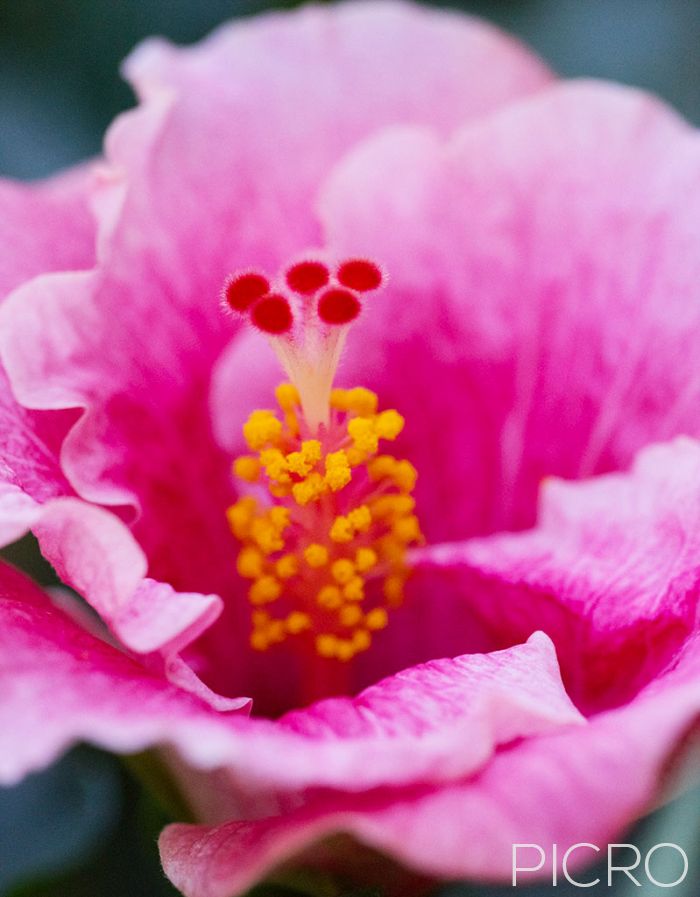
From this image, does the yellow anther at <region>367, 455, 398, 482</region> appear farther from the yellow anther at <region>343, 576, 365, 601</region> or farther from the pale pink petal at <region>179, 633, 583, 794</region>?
the pale pink petal at <region>179, 633, 583, 794</region>

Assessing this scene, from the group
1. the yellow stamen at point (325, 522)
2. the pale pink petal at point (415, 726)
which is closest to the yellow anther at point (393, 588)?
the yellow stamen at point (325, 522)

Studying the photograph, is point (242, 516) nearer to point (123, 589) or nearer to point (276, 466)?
point (276, 466)

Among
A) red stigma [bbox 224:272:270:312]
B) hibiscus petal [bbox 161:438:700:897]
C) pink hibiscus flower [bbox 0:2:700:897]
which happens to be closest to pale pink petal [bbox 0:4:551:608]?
pink hibiscus flower [bbox 0:2:700:897]

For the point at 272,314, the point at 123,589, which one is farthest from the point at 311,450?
the point at 123,589

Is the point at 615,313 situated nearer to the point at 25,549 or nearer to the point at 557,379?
the point at 557,379

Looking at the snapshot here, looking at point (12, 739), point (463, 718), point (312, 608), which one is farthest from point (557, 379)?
point (12, 739)

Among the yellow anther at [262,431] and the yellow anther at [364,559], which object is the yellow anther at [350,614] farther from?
the yellow anther at [262,431]
